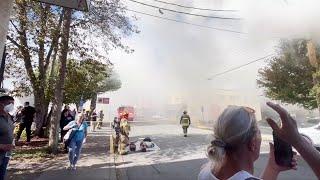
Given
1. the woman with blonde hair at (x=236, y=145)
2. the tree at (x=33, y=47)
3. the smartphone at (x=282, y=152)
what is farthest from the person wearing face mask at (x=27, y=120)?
the smartphone at (x=282, y=152)

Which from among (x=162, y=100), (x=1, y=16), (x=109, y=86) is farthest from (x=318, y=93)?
(x=162, y=100)

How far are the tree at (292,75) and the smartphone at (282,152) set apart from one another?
24.6m

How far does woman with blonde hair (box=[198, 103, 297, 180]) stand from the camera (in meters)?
2.05

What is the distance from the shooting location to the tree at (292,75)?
2666 cm

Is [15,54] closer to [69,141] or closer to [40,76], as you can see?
[40,76]

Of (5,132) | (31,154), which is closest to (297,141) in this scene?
(5,132)

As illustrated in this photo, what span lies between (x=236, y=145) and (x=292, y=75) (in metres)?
27.1

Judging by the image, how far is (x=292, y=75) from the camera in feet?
91.8

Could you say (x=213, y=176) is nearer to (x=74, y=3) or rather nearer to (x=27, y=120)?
(x=74, y=3)

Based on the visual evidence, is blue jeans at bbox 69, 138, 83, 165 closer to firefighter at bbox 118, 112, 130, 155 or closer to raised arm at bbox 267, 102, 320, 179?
firefighter at bbox 118, 112, 130, 155

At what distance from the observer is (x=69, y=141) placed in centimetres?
1052

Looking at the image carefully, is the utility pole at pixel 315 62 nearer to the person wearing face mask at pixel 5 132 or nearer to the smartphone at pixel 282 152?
the person wearing face mask at pixel 5 132

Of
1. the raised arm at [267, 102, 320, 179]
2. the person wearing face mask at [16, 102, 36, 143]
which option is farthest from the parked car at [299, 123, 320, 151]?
the raised arm at [267, 102, 320, 179]

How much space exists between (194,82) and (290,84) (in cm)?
2120
